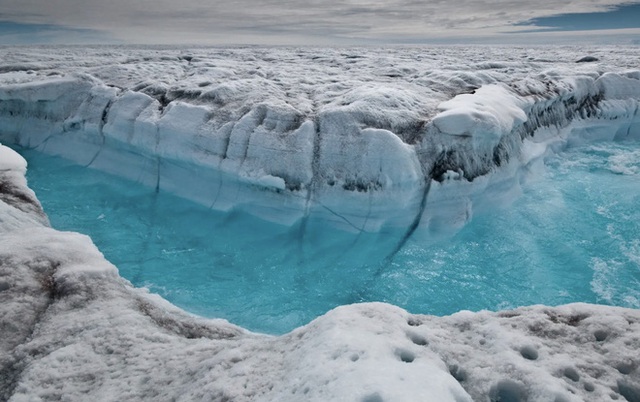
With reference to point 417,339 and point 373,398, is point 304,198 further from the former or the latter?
point 373,398

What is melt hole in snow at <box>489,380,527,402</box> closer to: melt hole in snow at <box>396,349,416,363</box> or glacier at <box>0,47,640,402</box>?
glacier at <box>0,47,640,402</box>

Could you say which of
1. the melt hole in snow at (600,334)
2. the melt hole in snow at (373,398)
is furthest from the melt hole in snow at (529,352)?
the melt hole in snow at (373,398)

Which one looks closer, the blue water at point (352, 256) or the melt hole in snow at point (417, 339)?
the melt hole in snow at point (417, 339)

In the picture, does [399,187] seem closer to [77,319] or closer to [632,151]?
[77,319]


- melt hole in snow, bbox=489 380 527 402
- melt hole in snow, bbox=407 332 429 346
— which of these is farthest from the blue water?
melt hole in snow, bbox=489 380 527 402

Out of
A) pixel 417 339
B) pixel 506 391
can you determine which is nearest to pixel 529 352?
pixel 506 391

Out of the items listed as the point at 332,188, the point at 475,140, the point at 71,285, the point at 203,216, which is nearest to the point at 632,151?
the point at 475,140

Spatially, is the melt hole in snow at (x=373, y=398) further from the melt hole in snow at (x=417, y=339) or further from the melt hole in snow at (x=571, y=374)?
the melt hole in snow at (x=571, y=374)
